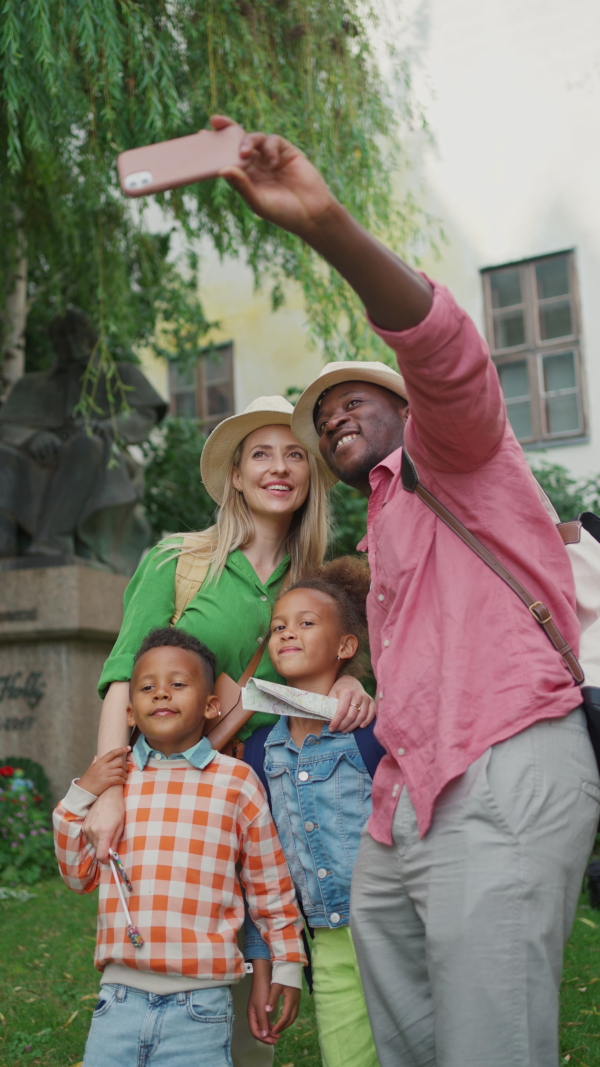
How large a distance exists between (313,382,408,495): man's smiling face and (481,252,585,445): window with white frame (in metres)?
9.23

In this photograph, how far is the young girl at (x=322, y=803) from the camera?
2.37 metres

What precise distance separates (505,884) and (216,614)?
50.9 inches

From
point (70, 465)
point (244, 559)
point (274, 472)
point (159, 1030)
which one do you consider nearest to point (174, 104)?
point (70, 465)

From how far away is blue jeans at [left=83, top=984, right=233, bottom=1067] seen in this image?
219cm

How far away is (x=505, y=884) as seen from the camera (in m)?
1.59

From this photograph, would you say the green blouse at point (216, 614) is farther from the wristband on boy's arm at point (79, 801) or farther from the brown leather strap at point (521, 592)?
the brown leather strap at point (521, 592)

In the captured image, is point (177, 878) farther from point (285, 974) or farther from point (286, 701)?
point (286, 701)

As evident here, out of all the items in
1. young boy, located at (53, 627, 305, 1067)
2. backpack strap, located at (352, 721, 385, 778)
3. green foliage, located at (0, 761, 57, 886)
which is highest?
backpack strap, located at (352, 721, 385, 778)

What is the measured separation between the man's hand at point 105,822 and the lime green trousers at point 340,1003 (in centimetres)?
54

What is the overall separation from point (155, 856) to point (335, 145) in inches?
205

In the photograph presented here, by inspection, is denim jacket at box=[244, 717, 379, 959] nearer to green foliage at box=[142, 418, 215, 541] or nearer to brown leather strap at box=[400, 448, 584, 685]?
brown leather strap at box=[400, 448, 584, 685]

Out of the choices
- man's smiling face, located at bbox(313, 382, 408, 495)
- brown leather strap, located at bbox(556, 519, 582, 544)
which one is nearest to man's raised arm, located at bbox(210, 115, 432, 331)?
brown leather strap, located at bbox(556, 519, 582, 544)

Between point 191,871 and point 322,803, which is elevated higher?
point 322,803

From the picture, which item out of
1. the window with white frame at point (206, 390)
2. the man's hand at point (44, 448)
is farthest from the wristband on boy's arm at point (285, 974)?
the window with white frame at point (206, 390)
